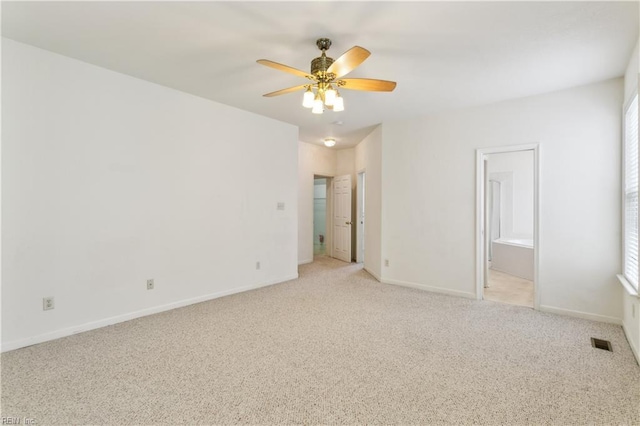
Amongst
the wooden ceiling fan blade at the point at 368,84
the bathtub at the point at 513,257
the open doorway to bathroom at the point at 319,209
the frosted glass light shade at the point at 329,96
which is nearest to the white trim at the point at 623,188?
the bathtub at the point at 513,257

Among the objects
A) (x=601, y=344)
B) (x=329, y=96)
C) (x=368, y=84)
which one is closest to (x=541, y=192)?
(x=601, y=344)

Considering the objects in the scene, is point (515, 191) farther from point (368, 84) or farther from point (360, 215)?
point (368, 84)

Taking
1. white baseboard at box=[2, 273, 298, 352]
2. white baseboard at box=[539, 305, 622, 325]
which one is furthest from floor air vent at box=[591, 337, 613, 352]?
white baseboard at box=[2, 273, 298, 352]

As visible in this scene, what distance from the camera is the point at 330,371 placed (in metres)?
2.20

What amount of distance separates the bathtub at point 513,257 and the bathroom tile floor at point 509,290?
0.49 ft

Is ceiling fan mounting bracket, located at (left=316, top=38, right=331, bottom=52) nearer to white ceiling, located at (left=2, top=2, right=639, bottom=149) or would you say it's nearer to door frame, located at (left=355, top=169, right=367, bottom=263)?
white ceiling, located at (left=2, top=2, right=639, bottom=149)

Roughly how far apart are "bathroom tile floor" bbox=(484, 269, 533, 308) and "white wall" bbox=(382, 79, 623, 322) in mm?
409

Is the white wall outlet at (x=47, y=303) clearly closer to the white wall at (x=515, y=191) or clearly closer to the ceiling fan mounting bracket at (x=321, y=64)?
the ceiling fan mounting bracket at (x=321, y=64)

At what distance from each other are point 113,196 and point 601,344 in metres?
4.94

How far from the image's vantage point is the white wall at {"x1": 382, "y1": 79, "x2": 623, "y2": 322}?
3.17 metres

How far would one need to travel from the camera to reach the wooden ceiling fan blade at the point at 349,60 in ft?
6.25

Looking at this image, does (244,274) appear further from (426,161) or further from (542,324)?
(542,324)

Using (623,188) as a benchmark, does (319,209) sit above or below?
below

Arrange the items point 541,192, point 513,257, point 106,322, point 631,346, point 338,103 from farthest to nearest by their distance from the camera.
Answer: point 513,257
point 541,192
point 106,322
point 631,346
point 338,103
